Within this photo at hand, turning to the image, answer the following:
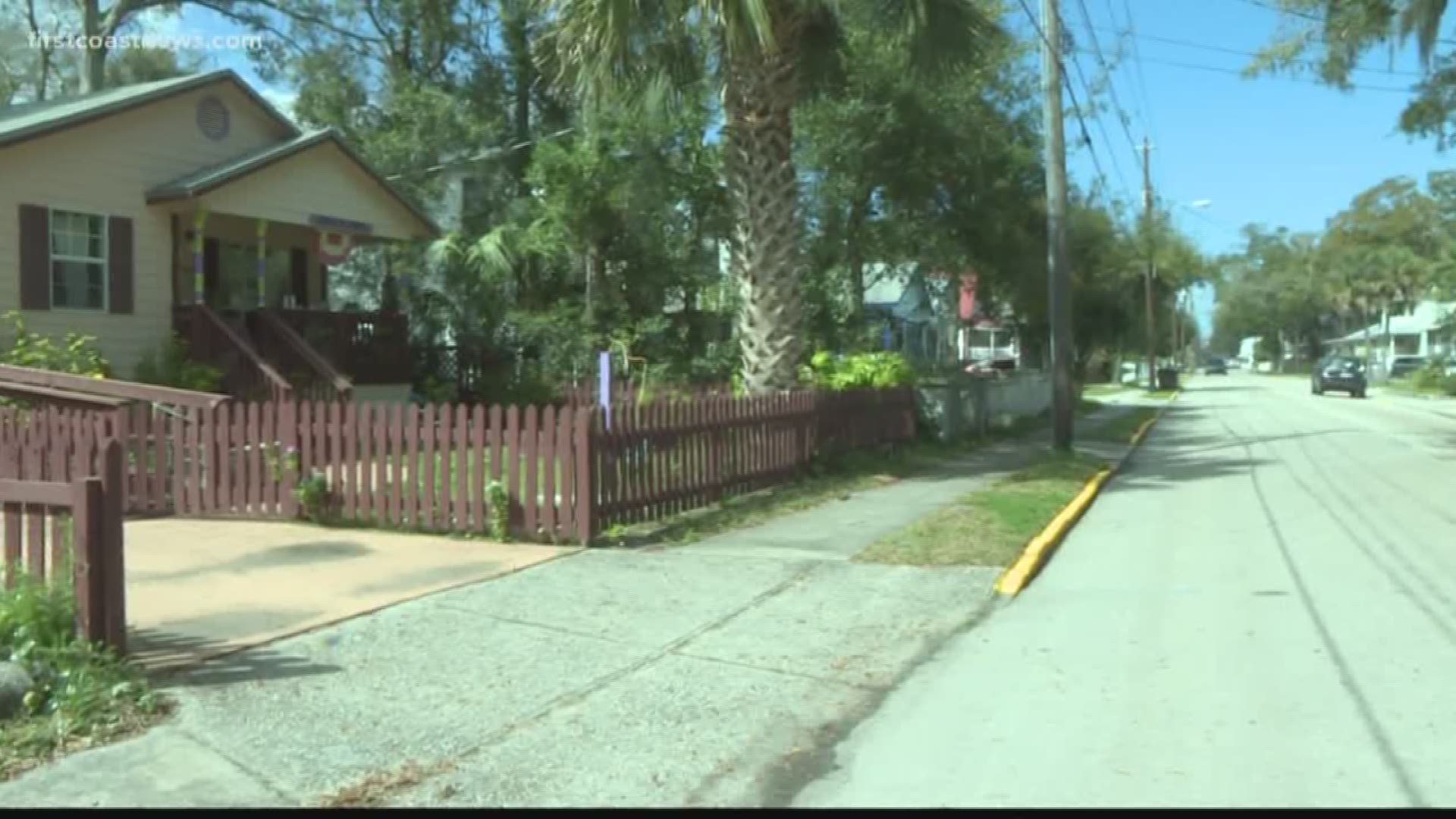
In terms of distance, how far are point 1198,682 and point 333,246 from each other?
1647 cm

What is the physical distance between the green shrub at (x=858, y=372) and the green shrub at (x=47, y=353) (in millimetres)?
9702

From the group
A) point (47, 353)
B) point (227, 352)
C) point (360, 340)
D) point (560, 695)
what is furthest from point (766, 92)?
point (560, 695)

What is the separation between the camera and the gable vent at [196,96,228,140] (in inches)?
716

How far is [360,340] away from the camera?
19.6 meters

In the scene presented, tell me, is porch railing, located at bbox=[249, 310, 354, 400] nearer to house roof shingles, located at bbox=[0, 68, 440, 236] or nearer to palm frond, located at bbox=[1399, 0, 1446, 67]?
house roof shingles, located at bbox=[0, 68, 440, 236]

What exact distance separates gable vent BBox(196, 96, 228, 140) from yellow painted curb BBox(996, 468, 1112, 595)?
43.3 ft

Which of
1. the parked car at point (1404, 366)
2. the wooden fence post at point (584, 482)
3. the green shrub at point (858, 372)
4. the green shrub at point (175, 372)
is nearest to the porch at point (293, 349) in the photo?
the green shrub at point (175, 372)

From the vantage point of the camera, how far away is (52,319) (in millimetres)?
15859

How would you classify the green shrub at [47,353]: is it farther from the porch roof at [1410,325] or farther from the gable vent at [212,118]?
Result: the porch roof at [1410,325]

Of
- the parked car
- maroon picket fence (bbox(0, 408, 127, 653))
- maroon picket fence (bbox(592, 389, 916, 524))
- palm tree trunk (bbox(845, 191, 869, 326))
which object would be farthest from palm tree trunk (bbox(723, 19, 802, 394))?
Answer: the parked car

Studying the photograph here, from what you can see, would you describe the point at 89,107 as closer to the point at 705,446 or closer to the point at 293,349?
the point at 293,349

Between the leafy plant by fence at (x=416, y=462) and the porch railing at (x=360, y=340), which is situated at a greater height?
the porch railing at (x=360, y=340)

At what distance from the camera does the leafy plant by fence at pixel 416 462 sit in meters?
10.3
